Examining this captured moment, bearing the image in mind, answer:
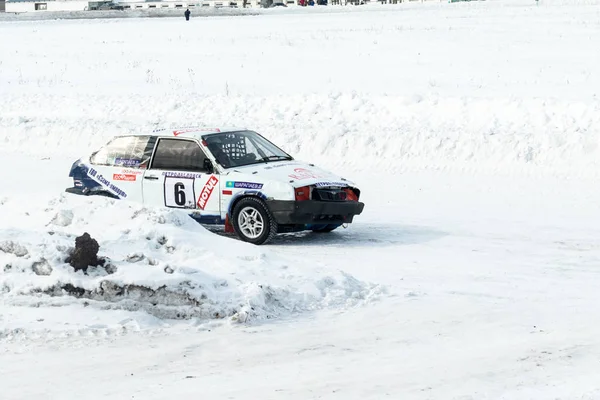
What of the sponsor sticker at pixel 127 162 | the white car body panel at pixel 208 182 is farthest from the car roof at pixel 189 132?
the sponsor sticker at pixel 127 162

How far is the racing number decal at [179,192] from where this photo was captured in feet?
44.3

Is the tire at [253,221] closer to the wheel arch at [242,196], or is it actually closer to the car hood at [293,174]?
the wheel arch at [242,196]

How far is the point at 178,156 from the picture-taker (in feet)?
45.0

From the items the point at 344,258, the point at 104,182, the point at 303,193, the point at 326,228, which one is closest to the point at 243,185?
the point at 303,193

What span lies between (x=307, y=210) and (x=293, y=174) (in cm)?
60

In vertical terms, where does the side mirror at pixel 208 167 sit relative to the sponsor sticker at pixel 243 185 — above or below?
above

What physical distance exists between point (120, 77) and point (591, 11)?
3060 centimetres

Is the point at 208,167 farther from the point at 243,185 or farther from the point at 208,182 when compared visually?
the point at 243,185

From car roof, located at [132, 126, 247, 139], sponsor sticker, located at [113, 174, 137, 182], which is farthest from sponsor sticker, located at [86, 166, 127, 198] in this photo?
car roof, located at [132, 126, 247, 139]

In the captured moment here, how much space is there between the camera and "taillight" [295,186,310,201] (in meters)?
12.9

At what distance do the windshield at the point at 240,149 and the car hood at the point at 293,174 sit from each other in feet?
0.63

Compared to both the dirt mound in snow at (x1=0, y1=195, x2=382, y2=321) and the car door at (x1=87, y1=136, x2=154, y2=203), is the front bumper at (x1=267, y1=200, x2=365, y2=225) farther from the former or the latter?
the car door at (x1=87, y1=136, x2=154, y2=203)

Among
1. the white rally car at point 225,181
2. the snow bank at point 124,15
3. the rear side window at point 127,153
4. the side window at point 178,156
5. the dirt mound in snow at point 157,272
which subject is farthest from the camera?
the snow bank at point 124,15

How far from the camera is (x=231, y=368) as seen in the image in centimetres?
777
